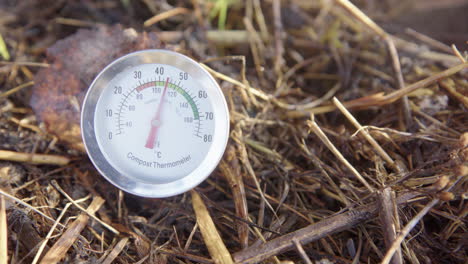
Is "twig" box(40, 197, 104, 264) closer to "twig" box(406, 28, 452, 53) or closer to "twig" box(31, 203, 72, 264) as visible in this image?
"twig" box(31, 203, 72, 264)

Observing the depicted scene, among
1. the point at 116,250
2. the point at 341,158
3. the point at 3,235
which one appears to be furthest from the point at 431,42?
the point at 3,235

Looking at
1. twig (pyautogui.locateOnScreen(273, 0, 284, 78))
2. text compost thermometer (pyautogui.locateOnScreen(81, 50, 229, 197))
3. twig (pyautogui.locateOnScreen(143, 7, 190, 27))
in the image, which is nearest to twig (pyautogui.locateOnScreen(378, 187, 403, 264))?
text compost thermometer (pyautogui.locateOnScreen(81, 50, 229, 197))

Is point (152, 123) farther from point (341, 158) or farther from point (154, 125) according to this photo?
point (341, 158)

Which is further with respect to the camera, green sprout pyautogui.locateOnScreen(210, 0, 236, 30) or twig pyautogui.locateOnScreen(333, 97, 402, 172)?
green sprout pyautogui.locateOnScreen(210, 0, 236, 30)

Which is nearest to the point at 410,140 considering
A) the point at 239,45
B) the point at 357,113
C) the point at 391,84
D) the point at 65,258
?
the point at 357,113

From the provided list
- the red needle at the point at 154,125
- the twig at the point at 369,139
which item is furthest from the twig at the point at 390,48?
the red needle at the point at 154,125

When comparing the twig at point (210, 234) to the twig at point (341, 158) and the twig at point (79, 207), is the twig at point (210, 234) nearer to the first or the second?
the twig at point (79, 207)
